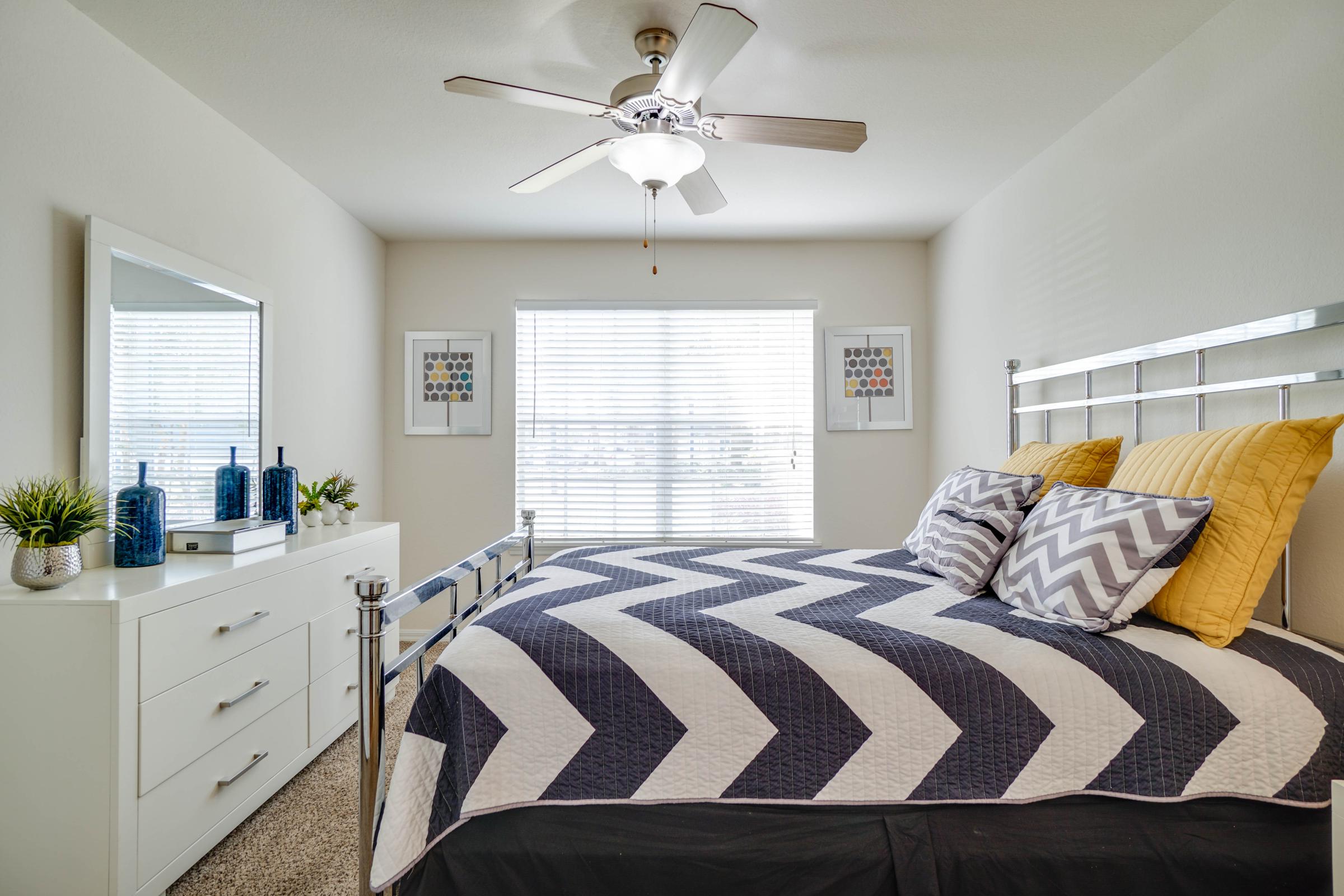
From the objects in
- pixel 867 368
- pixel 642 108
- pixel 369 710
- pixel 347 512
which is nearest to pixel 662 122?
pixel 642 108

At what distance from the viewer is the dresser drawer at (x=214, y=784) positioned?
1.75 m

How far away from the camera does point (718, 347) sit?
4.24 meters

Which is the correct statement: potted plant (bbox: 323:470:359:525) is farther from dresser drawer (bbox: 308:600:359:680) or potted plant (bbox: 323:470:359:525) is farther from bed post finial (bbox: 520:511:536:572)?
bed post finial (bbox: 520:511:536:572)

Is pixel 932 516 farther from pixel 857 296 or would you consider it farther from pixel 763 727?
pixel 857 296

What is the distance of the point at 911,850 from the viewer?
1.38 meters

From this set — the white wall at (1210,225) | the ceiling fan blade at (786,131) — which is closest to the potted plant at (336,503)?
the ceiling fan blade at (786,131)

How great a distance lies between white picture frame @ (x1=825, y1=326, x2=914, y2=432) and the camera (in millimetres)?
4211

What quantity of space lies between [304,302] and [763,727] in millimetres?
2846

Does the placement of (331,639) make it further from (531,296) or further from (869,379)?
(869,379)

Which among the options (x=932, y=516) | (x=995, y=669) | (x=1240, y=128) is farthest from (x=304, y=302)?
(x=1240, y=128)

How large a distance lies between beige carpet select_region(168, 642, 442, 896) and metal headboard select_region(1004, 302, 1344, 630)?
98.5 inches

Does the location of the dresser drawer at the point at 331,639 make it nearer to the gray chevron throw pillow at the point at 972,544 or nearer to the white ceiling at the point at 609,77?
the white ceiling at the point at 609,77

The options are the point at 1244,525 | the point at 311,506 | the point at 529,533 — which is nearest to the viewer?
the point at 1244,525

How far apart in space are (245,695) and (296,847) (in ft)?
1.45
